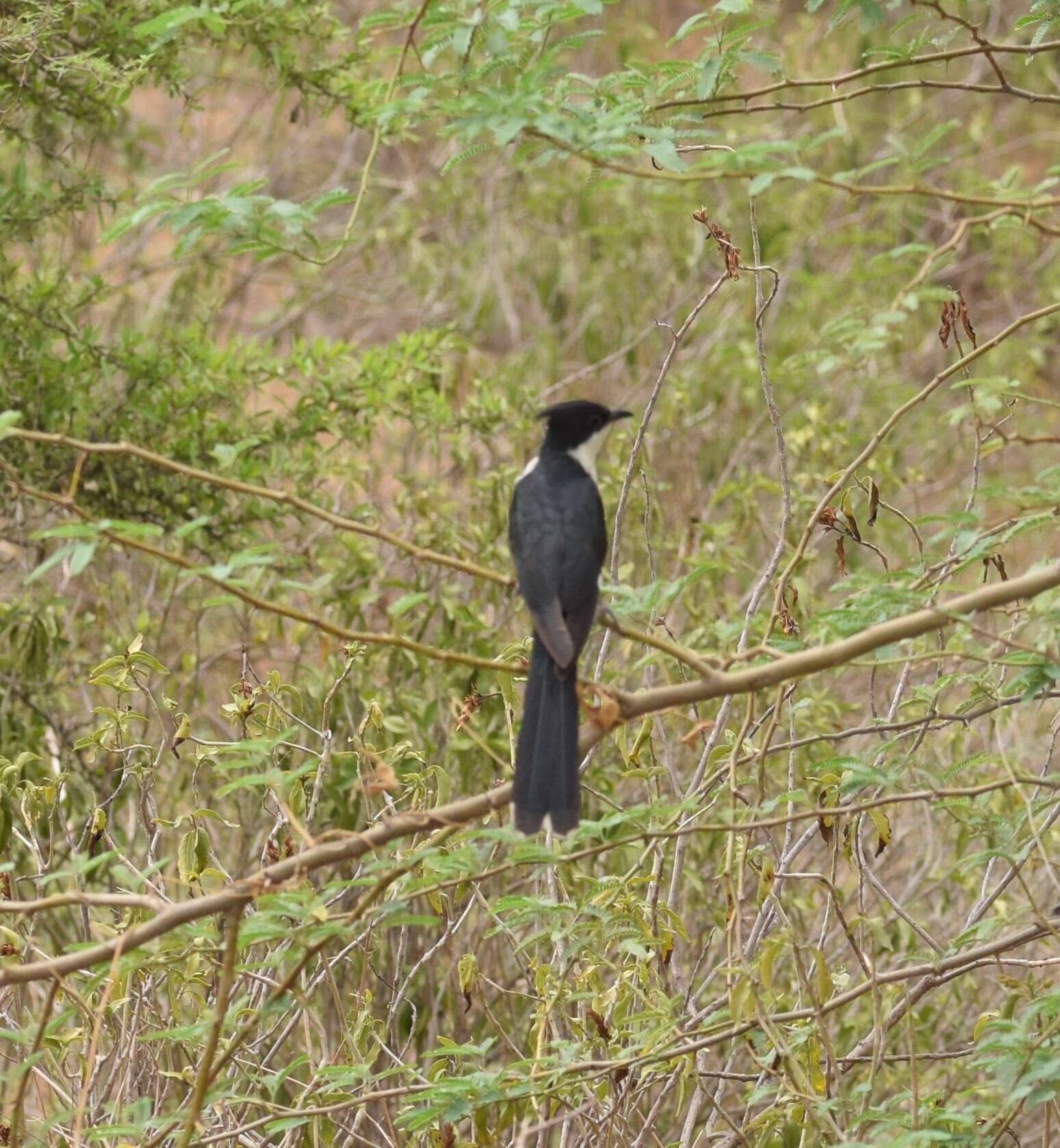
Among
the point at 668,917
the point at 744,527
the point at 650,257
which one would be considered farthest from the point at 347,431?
the point at 650,257

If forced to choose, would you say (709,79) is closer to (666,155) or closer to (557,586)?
(666,155)

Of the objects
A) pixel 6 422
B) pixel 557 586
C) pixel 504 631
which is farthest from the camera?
pixel 504 631

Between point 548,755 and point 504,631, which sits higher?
point 548,755

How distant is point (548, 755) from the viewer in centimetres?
271

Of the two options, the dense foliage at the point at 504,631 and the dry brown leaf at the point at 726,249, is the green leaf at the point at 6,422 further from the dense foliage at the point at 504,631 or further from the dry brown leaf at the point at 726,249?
the dry brown leaf at the point at 726,249

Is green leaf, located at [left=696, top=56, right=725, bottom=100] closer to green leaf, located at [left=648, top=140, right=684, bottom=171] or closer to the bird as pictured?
green leaf, located at [left=648, top=140, right=684, bottom=171]

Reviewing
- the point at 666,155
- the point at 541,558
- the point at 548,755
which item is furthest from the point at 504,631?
the point at 666,155

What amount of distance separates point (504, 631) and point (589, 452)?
201cm

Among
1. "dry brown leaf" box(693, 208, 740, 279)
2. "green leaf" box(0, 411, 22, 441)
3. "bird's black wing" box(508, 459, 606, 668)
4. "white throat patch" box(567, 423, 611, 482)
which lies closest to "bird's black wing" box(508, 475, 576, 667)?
"bird's black wing" box(508, 459, 606, 668)

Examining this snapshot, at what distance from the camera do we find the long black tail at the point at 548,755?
103 inches

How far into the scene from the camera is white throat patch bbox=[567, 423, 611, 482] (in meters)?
3.60

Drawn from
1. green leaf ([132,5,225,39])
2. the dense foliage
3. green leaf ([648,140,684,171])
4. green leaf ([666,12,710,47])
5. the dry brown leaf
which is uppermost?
green leaf ([666,12,710,47])

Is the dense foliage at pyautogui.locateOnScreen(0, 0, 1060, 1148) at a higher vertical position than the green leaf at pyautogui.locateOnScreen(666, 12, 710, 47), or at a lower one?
lower

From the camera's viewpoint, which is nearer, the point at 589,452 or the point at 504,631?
the point at 589,452
